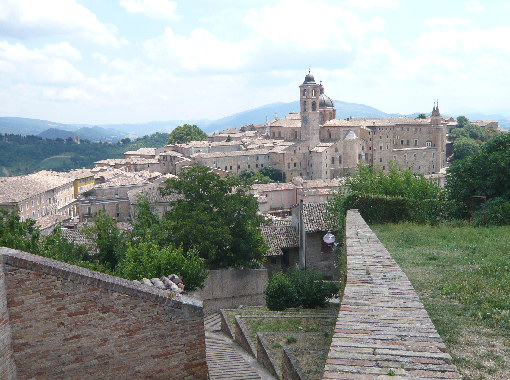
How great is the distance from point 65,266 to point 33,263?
47cm

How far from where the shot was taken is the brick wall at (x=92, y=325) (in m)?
7.04

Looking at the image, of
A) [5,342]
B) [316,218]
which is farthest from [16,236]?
[316,218]

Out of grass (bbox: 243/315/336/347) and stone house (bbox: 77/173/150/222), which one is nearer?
grass (bbox: 243/315/336/347)

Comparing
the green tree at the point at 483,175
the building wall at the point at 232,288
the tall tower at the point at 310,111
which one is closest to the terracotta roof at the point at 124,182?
the tall tower at the point at 310,111

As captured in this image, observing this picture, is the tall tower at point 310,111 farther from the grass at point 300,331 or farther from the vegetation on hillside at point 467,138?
the grass at point 300,331

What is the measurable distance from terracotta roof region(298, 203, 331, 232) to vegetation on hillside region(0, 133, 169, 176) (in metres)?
117

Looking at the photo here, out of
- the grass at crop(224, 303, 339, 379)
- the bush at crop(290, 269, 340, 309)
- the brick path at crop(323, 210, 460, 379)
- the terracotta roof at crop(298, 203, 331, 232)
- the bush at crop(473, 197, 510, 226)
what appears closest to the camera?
the brick path at crop(323, 210, 460, 379)

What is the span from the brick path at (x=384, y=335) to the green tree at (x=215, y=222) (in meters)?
15.0

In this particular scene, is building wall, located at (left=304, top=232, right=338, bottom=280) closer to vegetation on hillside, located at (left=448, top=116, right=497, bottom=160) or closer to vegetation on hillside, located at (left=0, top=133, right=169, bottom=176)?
vegetation on hillside, located at (left=448, top=116, right=497, bottom=160)

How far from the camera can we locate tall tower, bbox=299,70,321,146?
8406cm

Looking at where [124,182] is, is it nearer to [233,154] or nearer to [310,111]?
[233,154]

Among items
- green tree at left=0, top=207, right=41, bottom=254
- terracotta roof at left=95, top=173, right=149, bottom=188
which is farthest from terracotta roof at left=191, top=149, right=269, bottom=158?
green tree at left=0, top=207, right=41, bottom=254

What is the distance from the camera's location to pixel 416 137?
92.1 metres

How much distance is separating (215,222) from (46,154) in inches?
5369
